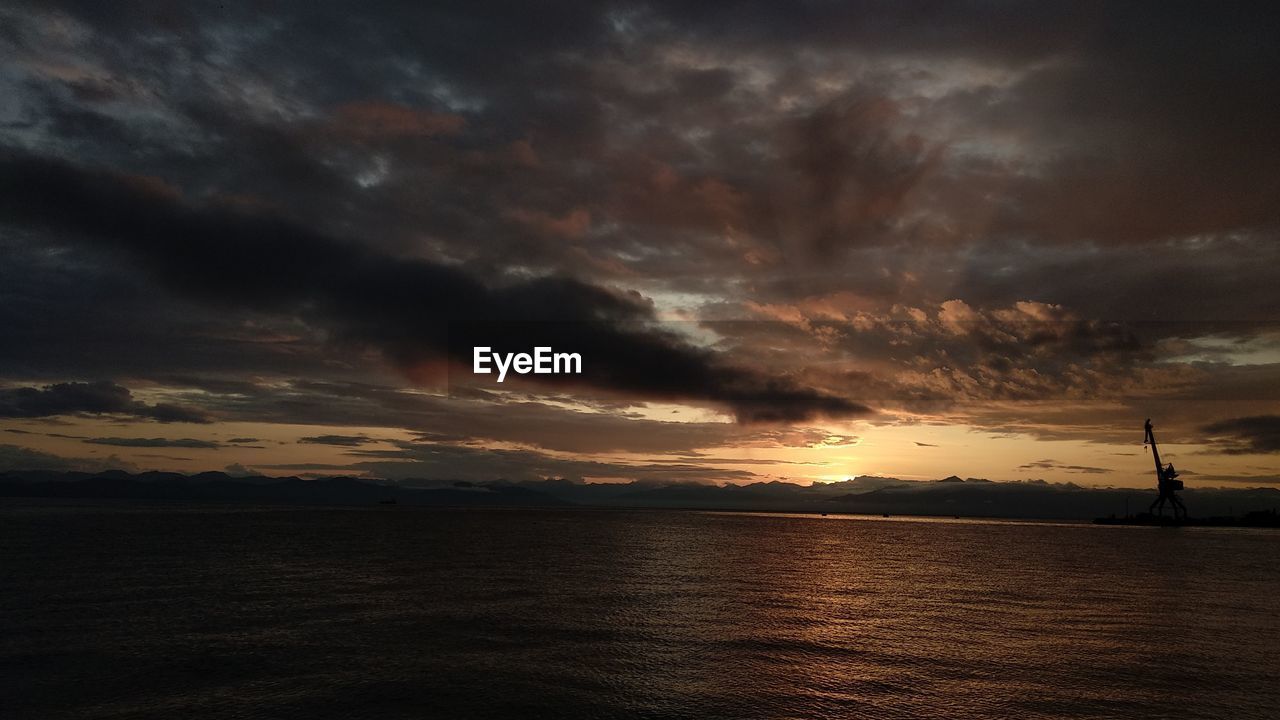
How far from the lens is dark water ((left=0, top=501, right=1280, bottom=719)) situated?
28.4 metres

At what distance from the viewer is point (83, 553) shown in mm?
85875

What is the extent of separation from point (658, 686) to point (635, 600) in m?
24.3

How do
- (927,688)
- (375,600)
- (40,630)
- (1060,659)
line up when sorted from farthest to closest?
(375,600), (40,630), (1060,659), (927,688)

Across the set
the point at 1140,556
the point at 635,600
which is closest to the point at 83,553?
the point at 635,600

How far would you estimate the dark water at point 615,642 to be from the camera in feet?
93.2

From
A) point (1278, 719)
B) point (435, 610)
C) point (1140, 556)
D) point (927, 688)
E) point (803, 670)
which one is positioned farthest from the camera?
point (1140, 556)

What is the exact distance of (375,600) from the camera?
173 ft

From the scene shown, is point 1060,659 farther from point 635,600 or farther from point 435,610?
point 435,610

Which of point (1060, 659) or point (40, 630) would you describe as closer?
point (1060, 659)

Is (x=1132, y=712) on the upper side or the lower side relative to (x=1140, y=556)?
upper

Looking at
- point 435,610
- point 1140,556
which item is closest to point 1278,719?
point 435,610

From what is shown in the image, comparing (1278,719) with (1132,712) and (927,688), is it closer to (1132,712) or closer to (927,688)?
(1132,712)

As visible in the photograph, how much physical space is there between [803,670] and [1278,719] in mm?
18116

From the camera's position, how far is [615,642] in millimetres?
38812
